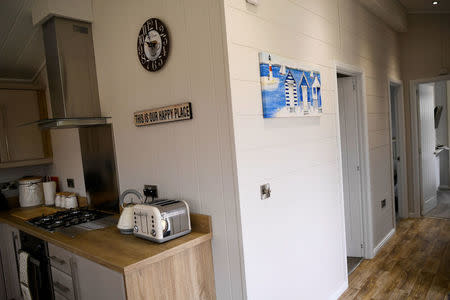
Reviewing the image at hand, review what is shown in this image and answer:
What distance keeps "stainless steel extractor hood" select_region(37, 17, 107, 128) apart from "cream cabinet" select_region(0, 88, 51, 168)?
106cm

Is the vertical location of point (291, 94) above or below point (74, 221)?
above

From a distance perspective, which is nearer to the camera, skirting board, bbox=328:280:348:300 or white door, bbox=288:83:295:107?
white door, bbox=288:83:295:107

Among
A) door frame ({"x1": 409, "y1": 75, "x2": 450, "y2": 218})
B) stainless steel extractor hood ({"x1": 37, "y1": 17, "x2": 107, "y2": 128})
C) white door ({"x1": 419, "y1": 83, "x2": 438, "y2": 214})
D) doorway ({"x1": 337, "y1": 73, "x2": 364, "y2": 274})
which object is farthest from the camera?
white door ({"x1": 419, "y1": 83, "x2": 438, "y2": 214})

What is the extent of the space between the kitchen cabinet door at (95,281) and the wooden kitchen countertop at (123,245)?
0.16 feet

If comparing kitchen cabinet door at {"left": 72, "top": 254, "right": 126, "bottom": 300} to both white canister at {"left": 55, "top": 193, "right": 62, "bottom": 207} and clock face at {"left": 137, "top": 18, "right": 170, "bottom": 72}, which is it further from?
white canister at {"left": 55, "top": 193, "right": 62, "bottom": 207}

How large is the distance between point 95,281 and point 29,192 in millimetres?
2174

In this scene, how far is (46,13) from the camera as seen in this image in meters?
2.38

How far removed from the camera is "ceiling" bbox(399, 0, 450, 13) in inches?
157

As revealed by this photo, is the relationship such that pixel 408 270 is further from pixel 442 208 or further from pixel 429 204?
pixel 442 208

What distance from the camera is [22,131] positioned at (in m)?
3.36

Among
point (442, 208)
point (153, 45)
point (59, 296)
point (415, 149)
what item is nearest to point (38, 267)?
point (59, 296)

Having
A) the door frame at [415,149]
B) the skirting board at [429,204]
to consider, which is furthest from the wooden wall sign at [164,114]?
the skirting board at [429,204]

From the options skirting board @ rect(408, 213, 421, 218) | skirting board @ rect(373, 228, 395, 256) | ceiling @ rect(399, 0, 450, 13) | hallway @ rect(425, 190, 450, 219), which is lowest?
hallway @ rect(425, 190, 450, 219)

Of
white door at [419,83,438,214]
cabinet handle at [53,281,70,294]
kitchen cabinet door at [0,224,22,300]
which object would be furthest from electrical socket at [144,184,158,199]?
white door at [419,83,438,214]
